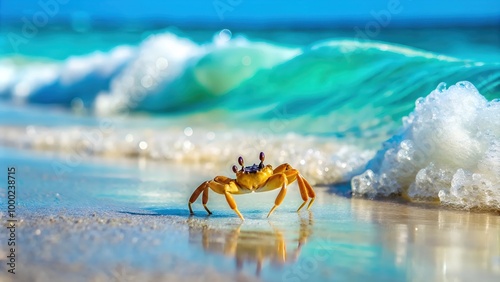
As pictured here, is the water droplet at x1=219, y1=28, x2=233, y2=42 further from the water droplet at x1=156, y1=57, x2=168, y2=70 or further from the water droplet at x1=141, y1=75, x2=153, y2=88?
the water droplet at x1=141, y1=75, x2=153, y2=88

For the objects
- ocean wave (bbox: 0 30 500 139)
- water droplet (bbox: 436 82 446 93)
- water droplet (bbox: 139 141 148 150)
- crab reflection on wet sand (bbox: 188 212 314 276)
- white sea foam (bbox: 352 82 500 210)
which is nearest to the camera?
crab reflection on wet sand (bbox: 188 212 314 276)

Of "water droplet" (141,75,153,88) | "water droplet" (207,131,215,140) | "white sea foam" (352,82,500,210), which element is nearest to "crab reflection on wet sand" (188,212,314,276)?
"white sea foam" (352,82,500,210)

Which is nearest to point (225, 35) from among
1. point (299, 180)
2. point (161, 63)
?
point (161, 63)

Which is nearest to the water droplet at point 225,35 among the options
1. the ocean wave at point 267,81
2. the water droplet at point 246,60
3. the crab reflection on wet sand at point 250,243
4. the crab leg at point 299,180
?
the ocean wave at point 267,81

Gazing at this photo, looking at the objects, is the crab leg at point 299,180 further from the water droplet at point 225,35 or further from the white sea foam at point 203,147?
the water droplet at point 225,35

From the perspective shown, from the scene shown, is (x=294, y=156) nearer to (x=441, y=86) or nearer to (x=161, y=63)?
(x=441, y=86)
